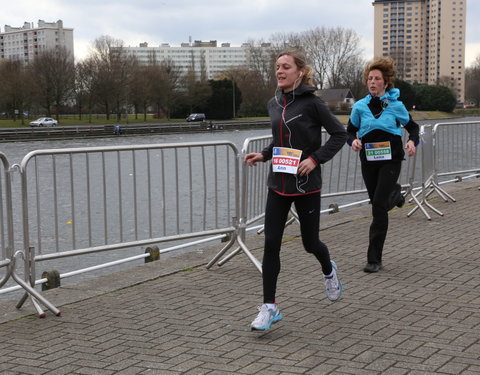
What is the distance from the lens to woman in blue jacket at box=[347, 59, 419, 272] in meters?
6.93

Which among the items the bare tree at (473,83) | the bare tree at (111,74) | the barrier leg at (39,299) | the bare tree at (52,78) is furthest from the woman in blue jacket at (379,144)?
the bare tree at (473,83)

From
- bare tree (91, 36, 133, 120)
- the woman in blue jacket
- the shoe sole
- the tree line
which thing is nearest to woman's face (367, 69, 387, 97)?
the woman in blue jacket

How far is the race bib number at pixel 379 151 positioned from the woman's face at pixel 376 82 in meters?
0.51

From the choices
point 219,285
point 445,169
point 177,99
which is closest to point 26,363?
point 219,285

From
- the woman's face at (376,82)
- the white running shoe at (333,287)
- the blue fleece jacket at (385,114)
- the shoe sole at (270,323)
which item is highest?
the woman's face at (376,82)

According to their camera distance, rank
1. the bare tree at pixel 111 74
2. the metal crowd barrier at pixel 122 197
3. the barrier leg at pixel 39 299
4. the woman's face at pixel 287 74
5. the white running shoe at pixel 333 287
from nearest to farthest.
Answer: the woman's face at pixel 287 74, the barrier leg at pixel 39 299, the white running shoe at pixel 333 287, the metal crowd barrier at pixel 122 197, the bare tree at pixel 111 74

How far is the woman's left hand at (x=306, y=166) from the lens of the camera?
491cm

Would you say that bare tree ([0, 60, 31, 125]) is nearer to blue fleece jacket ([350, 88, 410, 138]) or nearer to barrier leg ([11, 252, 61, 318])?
blue fleece jacket ([350, 88, 410, 138])

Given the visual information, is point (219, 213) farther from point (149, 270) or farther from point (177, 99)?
point (177, 99)

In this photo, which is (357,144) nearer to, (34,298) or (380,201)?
(380,201)

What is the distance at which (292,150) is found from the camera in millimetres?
5012

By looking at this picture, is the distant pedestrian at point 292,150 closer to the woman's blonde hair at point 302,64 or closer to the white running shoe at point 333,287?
the woman's blonde hair at point 302,64

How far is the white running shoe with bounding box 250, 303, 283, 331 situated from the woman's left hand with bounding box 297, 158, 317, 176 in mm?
969

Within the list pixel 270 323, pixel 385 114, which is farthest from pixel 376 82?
pixel 270 323
